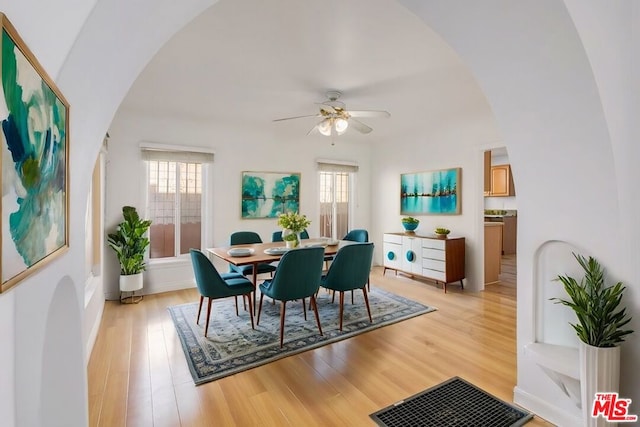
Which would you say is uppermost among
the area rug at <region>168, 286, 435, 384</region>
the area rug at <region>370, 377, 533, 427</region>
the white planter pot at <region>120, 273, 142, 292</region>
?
the white planter pot at <region>120, 273, 142, 292</region>

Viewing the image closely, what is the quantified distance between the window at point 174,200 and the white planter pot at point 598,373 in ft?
15.1

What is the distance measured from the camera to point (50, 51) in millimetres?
864

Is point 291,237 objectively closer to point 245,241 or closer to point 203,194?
point 245,241

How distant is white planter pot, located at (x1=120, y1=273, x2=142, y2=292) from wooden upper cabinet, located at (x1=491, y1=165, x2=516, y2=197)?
24.9ft

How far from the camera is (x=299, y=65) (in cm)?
271

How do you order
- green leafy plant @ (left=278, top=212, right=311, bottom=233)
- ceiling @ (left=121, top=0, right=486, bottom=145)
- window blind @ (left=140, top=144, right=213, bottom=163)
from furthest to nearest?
window blind @ (left=140, top=144, right=213, bottom=163) → green leafy plant @ (left=278, top=212, right=311, bottom=233) → ceiling @ (left=121, top=0, right=486, bottom=145)

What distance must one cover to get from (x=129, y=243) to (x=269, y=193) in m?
2.19

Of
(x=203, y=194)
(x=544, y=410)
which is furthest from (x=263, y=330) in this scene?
(x=203, y=194)

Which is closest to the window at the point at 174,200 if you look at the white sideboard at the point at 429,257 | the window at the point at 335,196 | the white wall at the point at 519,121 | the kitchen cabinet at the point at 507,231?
the window at the point at 335,196

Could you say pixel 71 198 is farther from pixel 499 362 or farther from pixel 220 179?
pixel 220 179

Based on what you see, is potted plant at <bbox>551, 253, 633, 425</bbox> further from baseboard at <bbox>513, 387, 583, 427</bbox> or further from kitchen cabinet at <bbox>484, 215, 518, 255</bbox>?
kitchen cabinet at <bbox>484, 215, 518, 255</bbox>

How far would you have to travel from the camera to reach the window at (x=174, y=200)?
14.4ft

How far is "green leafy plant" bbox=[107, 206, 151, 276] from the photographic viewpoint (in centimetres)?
381

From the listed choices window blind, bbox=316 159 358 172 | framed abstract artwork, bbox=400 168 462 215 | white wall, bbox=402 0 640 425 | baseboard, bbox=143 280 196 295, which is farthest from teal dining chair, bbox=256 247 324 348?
window blind, bbox=316 159 358 172
